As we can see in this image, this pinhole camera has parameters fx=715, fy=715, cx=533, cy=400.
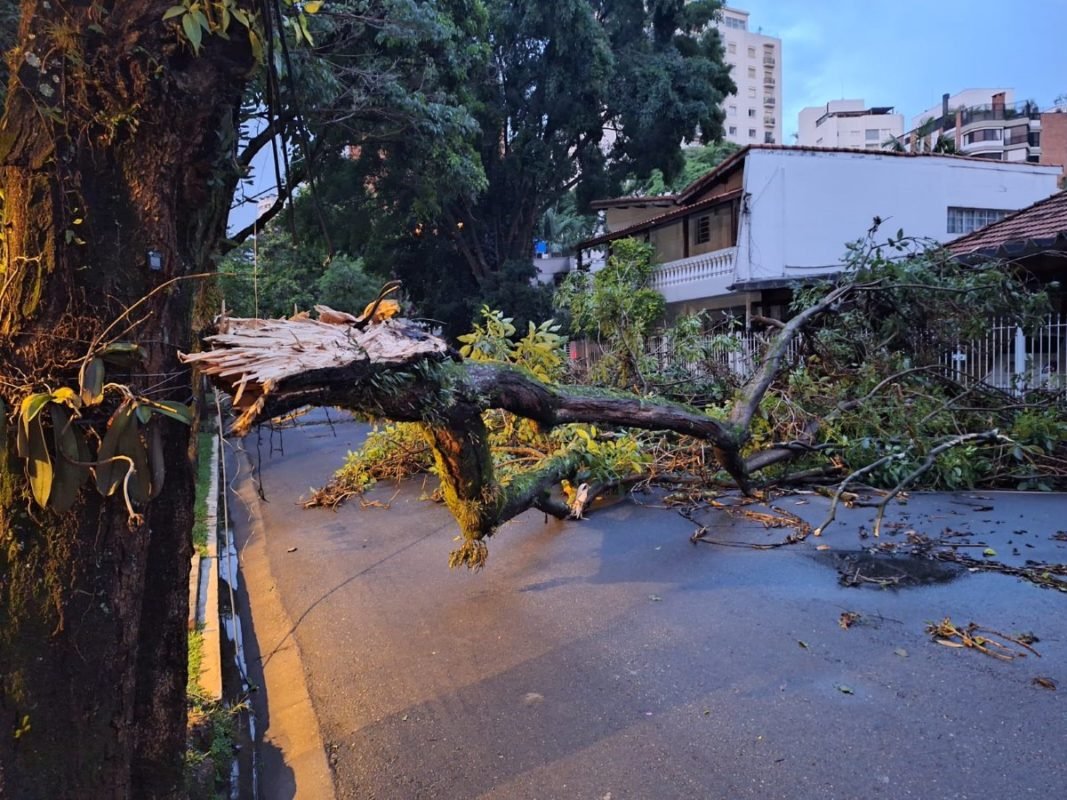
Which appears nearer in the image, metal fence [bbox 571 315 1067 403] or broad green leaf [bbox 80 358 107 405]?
broad green leaf [bbox 80 358 107 405]

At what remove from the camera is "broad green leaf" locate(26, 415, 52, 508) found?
1811 millimetres

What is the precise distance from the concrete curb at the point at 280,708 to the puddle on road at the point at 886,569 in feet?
11.5

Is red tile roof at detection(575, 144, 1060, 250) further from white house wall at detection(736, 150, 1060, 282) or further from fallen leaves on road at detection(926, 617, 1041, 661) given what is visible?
fallen leaves on road at detection(926, 617, 1041, 661)

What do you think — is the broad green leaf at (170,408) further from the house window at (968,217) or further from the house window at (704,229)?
the house window at (968,217)

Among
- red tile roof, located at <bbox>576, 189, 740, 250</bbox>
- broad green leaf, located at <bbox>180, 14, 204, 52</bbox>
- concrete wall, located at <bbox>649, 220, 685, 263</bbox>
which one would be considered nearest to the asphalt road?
broad green leaf, located at <bbox>180, 14, 204, 52</bbox>

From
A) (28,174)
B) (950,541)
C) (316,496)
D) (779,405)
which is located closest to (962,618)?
(950,541)

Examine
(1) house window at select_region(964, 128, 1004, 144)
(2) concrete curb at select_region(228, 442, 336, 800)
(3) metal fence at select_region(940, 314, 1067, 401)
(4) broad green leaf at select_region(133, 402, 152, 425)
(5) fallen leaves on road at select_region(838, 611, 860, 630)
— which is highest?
(1) house window at select_region(964, 128, 1004, 144)

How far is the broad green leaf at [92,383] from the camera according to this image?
185 cm

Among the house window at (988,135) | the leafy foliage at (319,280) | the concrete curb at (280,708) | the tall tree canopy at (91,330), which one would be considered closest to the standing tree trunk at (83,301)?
the tall tree canopy at (91,330)

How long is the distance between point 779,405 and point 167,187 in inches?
290

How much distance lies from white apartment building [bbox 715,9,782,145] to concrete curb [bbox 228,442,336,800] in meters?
80.0

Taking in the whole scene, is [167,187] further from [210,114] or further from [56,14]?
[56,14]

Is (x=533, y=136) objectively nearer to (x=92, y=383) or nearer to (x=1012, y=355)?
(x=1012, y=355)

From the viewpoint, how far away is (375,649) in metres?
4.38
